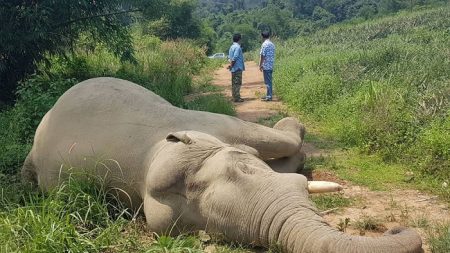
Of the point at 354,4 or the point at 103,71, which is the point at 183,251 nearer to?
the point at 103,71

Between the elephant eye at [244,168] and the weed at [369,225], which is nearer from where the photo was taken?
the elephant eye at [244,168]

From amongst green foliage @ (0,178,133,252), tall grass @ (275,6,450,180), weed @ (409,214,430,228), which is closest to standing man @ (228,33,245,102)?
tall grass @ (275,6,450,180)

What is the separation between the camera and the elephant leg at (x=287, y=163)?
17.4ft

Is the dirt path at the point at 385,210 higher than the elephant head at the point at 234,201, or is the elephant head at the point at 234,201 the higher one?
the elephant head at the point at 234,201

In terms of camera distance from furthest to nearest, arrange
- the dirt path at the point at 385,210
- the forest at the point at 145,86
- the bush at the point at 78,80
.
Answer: the bush at the point at 78,80 < the dirt path at the point at 385,210 < the forest at the point at 145,86

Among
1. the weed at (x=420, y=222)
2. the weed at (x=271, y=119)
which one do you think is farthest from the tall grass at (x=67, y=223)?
the weed at (x=271, y=119)

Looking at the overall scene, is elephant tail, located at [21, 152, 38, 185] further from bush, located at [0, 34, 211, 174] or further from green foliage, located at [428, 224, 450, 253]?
green foliage, located at [428, 224, 450, 253]

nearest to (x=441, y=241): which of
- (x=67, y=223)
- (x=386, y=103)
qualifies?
(x=67, y=223)

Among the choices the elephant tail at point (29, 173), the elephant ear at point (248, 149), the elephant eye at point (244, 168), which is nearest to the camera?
the elephant eye at point (244, 168)

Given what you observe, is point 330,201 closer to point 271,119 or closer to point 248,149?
point 248,149

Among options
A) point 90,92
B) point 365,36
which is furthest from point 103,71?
point 365,36

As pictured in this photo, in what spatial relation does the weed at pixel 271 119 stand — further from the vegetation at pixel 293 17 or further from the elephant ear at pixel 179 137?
the vegetation at pixel 293 17

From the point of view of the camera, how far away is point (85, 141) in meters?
4.55

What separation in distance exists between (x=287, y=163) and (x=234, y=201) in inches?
77.4
